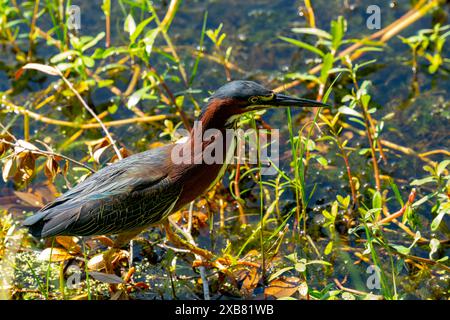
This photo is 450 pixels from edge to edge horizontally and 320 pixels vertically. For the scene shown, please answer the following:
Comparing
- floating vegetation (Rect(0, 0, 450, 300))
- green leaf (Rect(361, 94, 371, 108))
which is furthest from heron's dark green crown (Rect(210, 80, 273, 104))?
green leaf (Rect(361, 94, 371, 108))

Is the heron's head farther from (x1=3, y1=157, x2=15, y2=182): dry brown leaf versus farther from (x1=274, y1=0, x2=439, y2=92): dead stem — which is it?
(x1=274, y1=0, x2=439, y2=92): dead stem

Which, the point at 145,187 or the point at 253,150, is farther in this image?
the point at 253,150

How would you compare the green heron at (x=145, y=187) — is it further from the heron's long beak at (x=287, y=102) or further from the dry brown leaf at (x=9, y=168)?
the dry brown leaf at (x=9, y=168)

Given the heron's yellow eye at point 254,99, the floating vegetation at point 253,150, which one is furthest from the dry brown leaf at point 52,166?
the heron's yellow eye at point 254,99

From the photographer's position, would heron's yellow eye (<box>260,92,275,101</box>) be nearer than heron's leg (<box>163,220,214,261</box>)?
Yes

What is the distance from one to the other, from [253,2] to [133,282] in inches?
108

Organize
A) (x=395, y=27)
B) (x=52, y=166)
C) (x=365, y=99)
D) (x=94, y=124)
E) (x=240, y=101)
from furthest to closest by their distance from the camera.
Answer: (x=395, y=27) → (x=94, y=124) → (x=365, y=99) → (x=52, y=166) → (x=240, y=101)

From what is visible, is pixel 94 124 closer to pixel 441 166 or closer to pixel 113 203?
pixel 113 203

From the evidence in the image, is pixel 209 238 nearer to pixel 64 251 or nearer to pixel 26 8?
pixel 64 251

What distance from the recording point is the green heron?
3.35 metres

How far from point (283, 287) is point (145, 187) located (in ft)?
2.56

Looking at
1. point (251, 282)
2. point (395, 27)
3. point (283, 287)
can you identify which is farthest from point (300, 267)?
point (395, 27)

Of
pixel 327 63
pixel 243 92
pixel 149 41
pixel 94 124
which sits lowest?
pixel 94 124

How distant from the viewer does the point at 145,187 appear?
3420 mm
